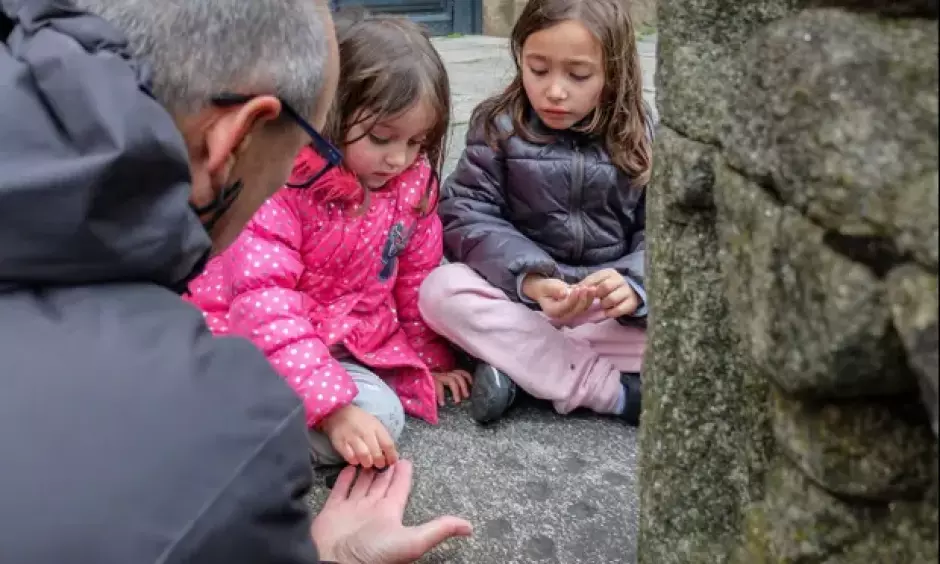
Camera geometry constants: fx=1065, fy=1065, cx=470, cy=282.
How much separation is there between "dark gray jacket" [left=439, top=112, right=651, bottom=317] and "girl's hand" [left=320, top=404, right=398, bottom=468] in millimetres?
478

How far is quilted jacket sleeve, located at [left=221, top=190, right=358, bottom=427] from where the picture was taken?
197cm

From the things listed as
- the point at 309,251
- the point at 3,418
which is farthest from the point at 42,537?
the point at 309,251

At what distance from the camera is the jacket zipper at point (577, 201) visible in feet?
7.73

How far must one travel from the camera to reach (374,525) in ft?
5.78

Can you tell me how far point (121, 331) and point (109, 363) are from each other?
4cm

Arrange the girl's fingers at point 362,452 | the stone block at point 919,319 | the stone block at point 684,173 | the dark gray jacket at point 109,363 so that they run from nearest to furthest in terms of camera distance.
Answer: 1. the stone block at point 919,319
2. the dark gray jacket at point 109,363
3. the stone block at point 684,173
4. the girl's fingers at point 362,452

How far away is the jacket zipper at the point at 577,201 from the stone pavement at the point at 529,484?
1.22 ft

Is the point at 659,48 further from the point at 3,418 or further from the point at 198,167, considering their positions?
the point at 3,418

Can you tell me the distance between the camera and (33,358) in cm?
96

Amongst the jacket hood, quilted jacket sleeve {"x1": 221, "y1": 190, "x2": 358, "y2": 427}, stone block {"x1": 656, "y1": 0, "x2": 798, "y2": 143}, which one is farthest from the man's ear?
quilted jacket sleeve {"x1": 221, "y1": 190, "x2": 358, "y2": 427}

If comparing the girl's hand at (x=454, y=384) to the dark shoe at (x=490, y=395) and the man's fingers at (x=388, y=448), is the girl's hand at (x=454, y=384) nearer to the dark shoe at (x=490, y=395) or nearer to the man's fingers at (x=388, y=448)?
the dark shoe at (x=490, y=395)

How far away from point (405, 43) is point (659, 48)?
1.08 metres

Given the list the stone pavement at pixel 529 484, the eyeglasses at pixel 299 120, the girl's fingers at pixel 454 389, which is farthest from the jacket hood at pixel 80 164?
the girl's fingers at pixel 454 389

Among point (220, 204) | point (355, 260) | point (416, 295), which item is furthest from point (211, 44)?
point (416, 295)
